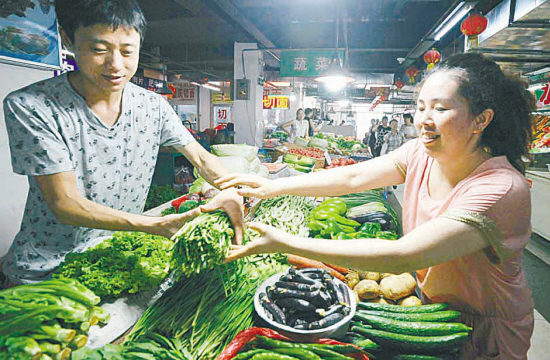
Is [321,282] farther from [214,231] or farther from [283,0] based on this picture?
[283,0]

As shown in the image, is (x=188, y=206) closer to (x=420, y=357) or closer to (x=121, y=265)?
(x=121, y=265)

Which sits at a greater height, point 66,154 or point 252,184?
point 66,154

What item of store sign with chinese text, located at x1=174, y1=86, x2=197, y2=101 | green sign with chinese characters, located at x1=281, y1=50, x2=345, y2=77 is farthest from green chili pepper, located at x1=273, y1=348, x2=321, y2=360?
store sign with chinese text, located at x1=174, y1=86, x2=197, y2=101

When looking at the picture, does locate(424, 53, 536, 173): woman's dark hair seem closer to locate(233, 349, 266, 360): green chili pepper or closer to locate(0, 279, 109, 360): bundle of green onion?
locate(233, 349, 266, 360): green chili pepper

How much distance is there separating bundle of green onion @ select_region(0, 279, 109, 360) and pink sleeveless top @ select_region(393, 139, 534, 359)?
1.46m

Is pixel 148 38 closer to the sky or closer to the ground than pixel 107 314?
closer to the sky

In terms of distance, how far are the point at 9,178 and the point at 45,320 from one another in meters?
3.62

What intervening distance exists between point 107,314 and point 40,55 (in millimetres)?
3833

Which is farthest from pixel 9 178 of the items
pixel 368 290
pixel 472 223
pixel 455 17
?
pixel 455 17

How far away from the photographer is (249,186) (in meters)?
2.21

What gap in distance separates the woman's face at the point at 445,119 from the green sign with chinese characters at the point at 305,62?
9796 millimetres

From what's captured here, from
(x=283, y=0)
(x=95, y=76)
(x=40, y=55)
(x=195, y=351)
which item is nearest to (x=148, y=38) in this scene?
(x=283, y=0)

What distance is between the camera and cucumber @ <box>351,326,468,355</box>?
1.46m

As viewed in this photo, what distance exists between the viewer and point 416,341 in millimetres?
1469
